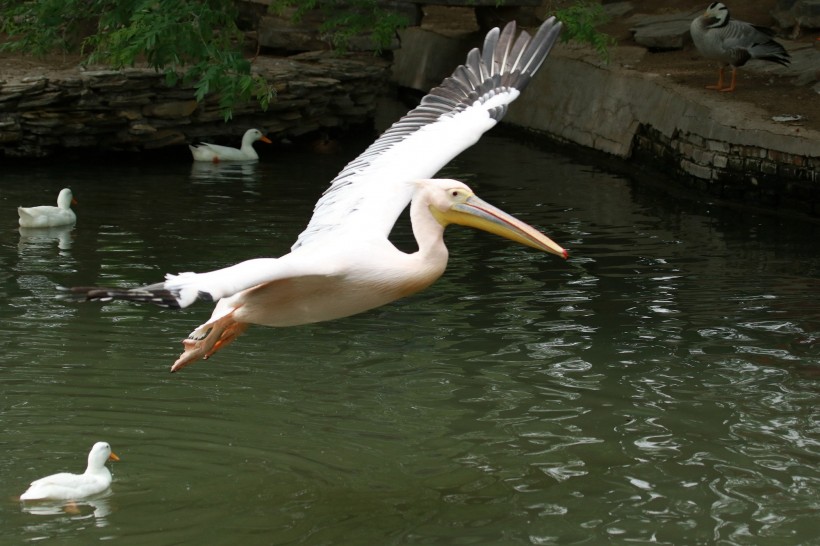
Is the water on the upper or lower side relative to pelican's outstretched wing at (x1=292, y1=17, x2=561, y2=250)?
lower

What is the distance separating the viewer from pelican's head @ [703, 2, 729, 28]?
38.9 feet

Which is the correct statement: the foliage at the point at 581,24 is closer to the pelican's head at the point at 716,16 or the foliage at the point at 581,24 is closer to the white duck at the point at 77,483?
the pelican's head at the point at 716,16

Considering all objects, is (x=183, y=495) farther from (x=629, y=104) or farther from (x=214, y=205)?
(x=629, y=104)

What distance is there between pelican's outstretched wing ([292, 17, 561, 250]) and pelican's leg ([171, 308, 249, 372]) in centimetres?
48

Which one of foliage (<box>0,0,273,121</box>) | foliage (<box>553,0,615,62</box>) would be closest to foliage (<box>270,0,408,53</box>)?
foliage (<box>0,0,273,121</box>)

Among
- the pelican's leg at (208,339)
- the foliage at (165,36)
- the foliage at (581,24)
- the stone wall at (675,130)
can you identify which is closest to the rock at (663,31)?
the stone wall at (675,130)

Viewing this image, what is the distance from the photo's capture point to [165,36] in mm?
8172

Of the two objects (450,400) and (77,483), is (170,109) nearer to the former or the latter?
(450,400)

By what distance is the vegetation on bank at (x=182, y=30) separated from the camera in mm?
8250

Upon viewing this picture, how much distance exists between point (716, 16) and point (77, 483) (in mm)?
8913

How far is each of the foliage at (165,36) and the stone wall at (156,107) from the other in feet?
6.39

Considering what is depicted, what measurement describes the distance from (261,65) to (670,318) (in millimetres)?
6625

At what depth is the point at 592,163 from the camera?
12836 mm

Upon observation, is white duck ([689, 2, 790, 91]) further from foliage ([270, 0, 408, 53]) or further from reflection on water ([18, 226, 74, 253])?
reflection on water ([18, 226, 74, 253])
